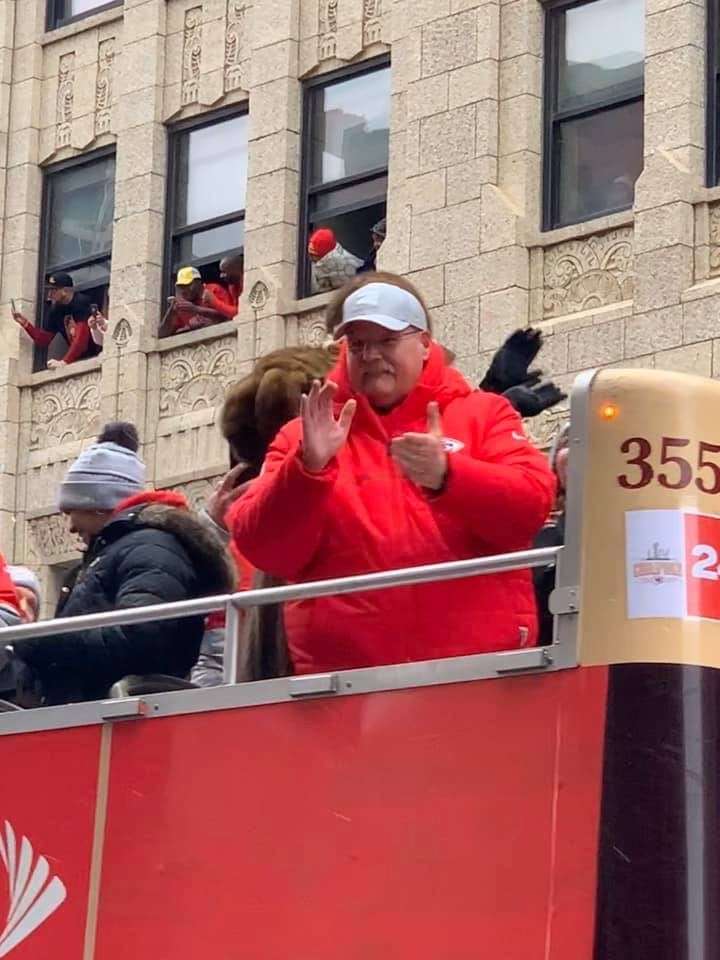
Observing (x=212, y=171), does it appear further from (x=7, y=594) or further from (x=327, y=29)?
(x=7, y=594)

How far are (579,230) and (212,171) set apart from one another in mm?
4698

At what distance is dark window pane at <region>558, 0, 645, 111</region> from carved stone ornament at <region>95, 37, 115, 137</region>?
526 centimetres

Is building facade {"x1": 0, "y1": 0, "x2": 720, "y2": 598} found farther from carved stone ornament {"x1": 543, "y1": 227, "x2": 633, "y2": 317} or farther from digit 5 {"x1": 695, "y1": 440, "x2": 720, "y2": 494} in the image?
digit 5 {"x1": 695, "y1": 440, "x2": 720, "y2": 494}

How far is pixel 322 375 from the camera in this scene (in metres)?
7.02

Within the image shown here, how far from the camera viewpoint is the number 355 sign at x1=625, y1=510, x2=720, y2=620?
546 cm

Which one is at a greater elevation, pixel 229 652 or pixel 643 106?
pixel 643 106

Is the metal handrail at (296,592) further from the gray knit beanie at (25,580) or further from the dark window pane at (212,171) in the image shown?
the dark window pane at (212,171)

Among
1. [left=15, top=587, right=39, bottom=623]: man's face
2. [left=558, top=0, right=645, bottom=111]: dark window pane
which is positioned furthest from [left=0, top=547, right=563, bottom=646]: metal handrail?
[left=558, top=0, right=645, bottom=111]: dark window pane

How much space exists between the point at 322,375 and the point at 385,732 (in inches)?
59.1

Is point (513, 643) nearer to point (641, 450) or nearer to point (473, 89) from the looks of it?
point (641, 450)

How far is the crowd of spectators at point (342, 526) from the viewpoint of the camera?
598 centimetres

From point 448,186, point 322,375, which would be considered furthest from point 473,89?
point 322,375

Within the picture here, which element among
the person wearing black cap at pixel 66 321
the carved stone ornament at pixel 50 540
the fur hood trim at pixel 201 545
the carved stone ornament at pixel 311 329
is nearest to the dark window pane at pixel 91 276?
the person wearing black cap at pixel 66 321

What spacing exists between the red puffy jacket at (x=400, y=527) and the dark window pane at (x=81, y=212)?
16923 millimetres
